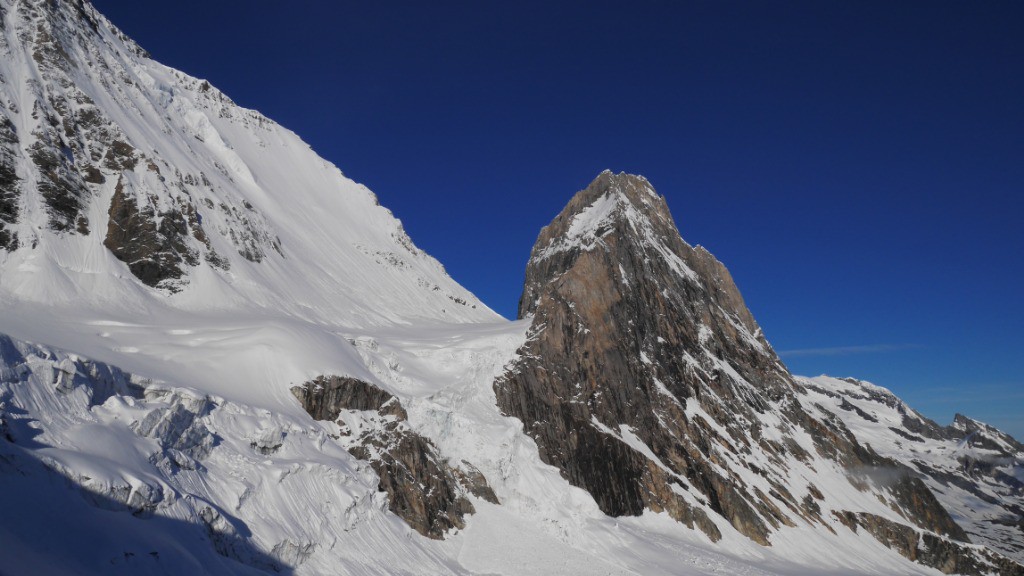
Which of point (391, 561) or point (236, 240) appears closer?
point (391, 561)

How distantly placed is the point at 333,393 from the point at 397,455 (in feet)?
21.1

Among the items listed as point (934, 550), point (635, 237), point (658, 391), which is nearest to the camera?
point (658, 391)

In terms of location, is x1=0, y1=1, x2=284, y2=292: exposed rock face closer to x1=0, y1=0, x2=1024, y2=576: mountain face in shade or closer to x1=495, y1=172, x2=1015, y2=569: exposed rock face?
x1=0, y1=0, x2=1024, y2=576: mountain face in shade

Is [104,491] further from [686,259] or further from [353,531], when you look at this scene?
[686,259]

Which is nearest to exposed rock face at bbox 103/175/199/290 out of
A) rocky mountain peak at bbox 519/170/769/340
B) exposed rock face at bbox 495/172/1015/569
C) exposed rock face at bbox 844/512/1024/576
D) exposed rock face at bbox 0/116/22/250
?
exposed rock face at bbox 0/116/22/250

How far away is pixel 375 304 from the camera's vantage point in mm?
82688

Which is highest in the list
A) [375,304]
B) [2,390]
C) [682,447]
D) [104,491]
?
[375,304]

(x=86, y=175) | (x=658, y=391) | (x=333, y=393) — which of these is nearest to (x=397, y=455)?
(x=333, y=393)

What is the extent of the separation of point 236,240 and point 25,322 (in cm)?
3253

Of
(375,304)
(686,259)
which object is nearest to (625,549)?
(375,304)

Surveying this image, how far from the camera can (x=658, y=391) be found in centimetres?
7144

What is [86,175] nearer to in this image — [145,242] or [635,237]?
[145,242]

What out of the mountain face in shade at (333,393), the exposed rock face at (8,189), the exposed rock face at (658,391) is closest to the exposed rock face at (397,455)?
the mountain face in shade at (333,393)

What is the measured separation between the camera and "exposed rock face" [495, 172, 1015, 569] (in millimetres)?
57531
